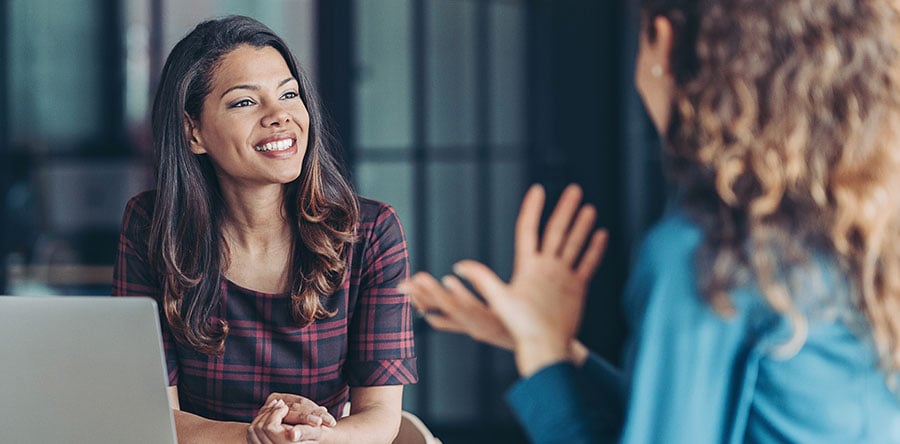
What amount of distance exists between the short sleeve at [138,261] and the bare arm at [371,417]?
0.25 meters

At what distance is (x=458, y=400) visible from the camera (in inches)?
138

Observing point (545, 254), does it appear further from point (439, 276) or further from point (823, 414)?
point (439, 276)

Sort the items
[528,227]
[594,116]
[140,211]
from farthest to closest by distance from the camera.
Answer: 1. [594,116]
2. [140,211]
3. [528,227]

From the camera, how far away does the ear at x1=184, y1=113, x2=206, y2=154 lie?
47.8 inches

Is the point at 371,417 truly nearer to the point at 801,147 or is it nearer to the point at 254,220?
the point at 254,220

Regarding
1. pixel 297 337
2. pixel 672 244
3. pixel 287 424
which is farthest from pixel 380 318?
pixel 672 244

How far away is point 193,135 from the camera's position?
122cm

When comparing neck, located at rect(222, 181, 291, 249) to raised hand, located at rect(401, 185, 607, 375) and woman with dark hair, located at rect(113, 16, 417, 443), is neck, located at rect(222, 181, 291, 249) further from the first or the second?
raised hand, located at rect(401, 185, 607, 375)

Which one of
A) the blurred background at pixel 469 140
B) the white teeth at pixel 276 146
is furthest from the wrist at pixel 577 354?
the blurred background at pixel 469 140

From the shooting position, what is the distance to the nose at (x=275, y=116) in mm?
1206

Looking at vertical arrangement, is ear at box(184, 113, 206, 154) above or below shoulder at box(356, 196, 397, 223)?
above

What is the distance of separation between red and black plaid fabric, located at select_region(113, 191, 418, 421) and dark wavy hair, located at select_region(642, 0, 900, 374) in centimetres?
48

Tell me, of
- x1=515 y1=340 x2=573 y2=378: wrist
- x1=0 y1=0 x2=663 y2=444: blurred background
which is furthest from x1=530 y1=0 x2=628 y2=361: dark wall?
x1=515 y1=340 x2=573 y2=378: wrist

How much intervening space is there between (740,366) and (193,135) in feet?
2.43
